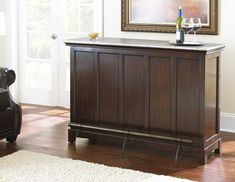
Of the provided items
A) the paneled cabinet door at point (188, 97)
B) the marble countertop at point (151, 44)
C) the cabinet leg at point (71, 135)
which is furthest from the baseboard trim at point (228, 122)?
the cabinet leg at point (71, 135)

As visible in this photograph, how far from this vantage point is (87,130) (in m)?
5.33

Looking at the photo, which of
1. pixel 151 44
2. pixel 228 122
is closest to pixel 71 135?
pixel 151 44

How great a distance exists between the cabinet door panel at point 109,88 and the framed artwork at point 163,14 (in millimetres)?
1267

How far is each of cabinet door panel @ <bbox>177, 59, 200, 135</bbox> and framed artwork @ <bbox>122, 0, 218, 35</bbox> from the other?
1.30 meters

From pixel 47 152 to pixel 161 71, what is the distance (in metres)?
1.32

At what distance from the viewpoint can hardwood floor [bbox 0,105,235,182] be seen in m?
4.56

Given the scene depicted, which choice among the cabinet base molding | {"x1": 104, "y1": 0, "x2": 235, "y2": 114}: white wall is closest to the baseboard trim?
{"x1": 104, "y1": 0, "x2": 235, "y2": 114}: white wall

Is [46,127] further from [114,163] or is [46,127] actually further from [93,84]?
[114,163]

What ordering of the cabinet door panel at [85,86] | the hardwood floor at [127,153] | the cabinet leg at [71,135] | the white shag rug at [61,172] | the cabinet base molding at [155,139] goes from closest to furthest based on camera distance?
the white shag rug at [61,172]
the hardwood floor at [127,153]
the cabinet base molding at [155,139]
the cabinet door panel at [85,86]
the cabinet leg at [71,135]

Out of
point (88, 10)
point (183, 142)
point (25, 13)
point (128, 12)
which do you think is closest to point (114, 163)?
point (183, 142)

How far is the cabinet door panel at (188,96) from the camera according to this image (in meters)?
4.71

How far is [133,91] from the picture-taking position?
5.05 meters

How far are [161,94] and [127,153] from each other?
0.66m

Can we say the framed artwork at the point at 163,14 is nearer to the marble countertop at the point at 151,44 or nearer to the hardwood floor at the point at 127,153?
the marble countertop at the point at 151,44
